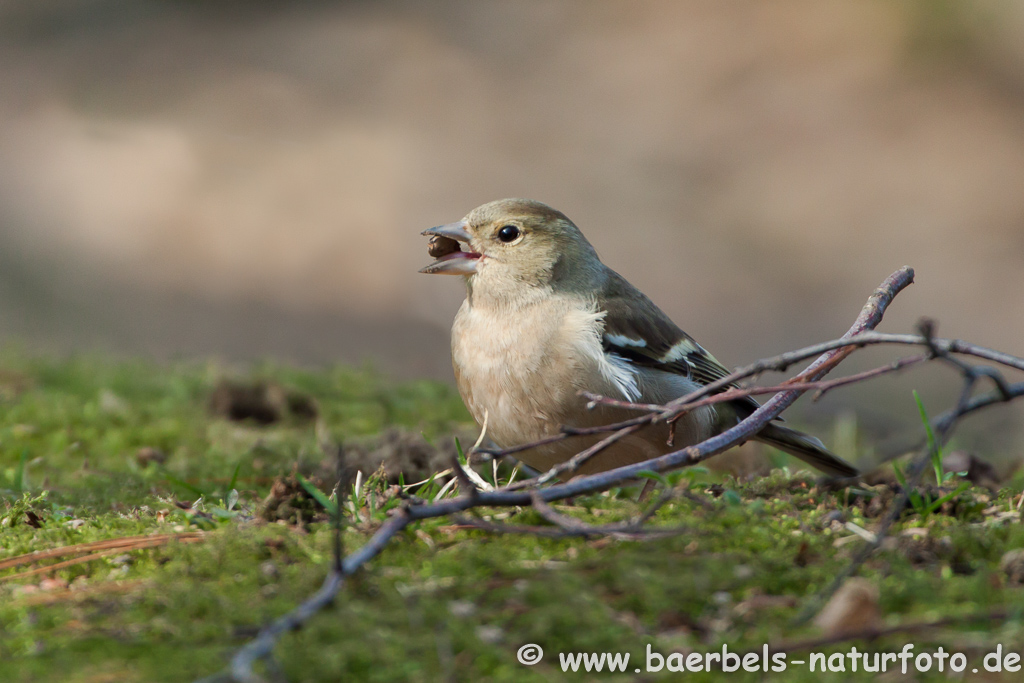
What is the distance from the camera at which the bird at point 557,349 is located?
430 centimetres

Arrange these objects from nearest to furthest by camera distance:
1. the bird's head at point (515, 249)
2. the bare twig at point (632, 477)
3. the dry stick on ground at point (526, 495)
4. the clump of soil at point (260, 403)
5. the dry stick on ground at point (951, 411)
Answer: the dry stick on ground at point (526, 495) < the bare twig at point (632, 477) < the dry stick on ground at point (951, 411) < the bird's head at point (515, 249) < the clump of soil at point (260, 403)

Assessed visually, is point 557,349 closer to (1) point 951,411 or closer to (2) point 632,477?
(2) point 632,477

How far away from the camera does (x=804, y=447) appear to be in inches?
199

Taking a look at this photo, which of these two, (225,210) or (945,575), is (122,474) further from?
(225,210)

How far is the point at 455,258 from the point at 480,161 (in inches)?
477

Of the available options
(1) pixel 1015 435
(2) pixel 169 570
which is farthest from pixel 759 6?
(2) pixel 169 570

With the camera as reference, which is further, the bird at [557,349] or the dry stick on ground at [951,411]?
the bird at [557,349]

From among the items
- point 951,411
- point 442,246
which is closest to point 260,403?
point 442,246

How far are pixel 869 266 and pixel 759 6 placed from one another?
658 cm

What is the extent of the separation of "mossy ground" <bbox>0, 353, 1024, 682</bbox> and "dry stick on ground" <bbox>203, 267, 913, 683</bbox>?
7 cm

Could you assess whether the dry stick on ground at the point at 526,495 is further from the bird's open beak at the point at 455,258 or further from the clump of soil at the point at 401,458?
the bird's open beak at the point at 455,258

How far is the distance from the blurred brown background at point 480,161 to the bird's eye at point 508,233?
6233 mm

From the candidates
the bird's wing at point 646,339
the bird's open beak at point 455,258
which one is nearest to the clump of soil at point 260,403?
the bird's open beak at point 455,258

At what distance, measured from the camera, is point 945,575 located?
2.57 m
